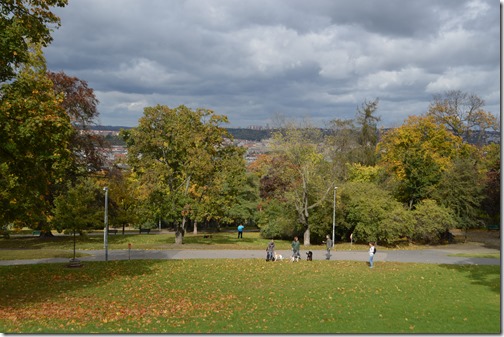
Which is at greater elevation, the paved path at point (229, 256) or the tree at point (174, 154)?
the tree at point (174, 154)

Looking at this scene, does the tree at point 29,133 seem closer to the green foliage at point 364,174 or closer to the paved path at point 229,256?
the paved path at point 229,256

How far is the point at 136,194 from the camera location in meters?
38.4

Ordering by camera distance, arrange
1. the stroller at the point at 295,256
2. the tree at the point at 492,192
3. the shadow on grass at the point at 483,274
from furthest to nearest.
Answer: the tree at the point at 492,192 → the stroller at the point at 295,256 → the shadow on grass at the point at 483,274

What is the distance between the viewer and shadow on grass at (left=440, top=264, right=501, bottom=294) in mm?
19172

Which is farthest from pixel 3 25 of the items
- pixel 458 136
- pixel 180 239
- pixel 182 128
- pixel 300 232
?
pixel 458 136

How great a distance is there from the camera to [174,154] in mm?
39469

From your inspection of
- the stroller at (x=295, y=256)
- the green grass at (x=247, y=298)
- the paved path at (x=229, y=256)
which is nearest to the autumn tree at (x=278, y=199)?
the paved path at (x=229, y=256)

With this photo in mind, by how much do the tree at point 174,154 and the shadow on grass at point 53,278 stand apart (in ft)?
41.2

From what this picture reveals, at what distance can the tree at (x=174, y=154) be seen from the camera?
3809 cm

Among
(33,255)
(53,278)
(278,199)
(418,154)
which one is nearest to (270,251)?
(53,278)

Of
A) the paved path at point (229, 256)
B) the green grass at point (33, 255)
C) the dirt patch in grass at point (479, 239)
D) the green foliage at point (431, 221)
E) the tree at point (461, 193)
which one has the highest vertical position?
the tree at point (461, 193)

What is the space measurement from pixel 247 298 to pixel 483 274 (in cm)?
1268

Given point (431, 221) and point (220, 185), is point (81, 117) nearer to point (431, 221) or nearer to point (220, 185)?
point (220, 185)

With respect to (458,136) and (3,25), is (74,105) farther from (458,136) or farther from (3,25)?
(458,136)
